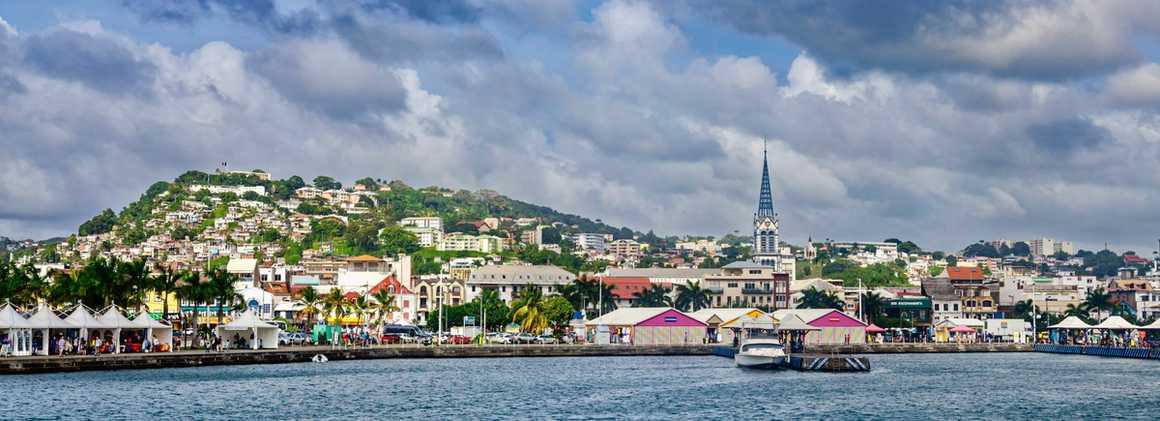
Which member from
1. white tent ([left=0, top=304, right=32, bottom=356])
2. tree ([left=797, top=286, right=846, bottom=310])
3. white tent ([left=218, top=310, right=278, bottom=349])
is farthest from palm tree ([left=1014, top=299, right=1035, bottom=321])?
white tent ([left=0, top=304, right=32, bottom=356])

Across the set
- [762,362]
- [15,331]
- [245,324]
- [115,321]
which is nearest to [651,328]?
[762,362]

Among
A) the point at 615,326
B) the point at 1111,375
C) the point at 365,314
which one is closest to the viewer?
the point at 1111,375

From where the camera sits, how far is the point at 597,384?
250 ft

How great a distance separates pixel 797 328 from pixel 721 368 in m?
13.5

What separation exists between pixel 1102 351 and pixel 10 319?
8258 cm

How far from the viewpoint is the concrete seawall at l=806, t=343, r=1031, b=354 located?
118881 millimetres

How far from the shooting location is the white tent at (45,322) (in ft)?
266

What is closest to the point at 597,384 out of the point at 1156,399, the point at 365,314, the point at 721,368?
the point at 721,368

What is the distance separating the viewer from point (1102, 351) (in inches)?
4594

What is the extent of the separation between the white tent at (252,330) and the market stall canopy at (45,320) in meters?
16.7

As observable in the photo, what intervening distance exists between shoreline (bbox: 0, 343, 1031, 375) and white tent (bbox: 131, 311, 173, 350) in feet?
6.34

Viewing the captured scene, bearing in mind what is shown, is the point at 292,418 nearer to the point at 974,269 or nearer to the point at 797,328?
the point at 797,328

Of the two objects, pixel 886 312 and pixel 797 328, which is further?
pixel 886 312

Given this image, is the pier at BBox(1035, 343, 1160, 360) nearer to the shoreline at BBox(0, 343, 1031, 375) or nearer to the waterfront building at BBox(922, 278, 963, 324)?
the shoreline at BBox(0, 343, 1031, 375)
